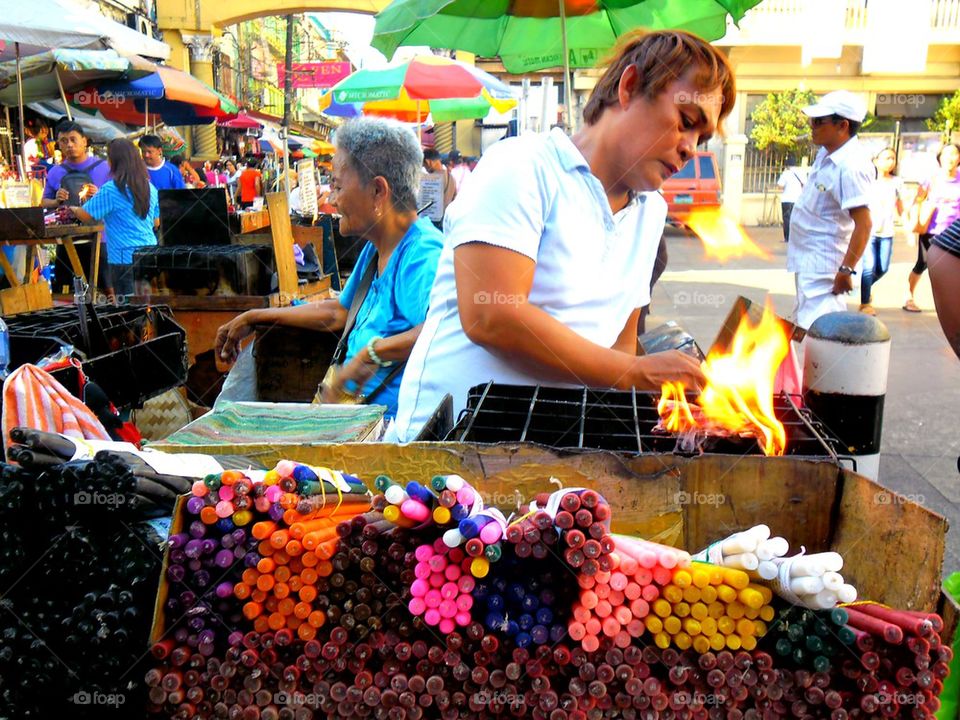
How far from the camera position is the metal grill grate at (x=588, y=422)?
76.1 inches

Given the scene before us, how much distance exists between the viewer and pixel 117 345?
4.03 m

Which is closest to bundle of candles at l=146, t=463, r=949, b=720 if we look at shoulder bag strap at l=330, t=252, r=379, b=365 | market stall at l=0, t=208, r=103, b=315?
shoulder bag strap at l=330, t=252, r=379, b=365

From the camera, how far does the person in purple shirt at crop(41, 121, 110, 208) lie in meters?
8.32

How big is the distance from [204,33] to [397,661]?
2183 cm

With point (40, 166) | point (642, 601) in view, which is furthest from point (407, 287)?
point (40, 166)

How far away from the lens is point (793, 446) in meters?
1.96

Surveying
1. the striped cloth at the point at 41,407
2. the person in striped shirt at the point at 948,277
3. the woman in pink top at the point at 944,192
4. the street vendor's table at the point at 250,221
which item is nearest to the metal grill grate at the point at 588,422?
the person in striped shirt at the point at 948,277

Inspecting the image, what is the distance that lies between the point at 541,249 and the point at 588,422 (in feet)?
1.53

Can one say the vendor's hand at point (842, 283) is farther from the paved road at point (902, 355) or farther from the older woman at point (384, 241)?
the older woman at point (384, 241)

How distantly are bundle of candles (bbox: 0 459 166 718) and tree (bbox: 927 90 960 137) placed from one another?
26.4 metres

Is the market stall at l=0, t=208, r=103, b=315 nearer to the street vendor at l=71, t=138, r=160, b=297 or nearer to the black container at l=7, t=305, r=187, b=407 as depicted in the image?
the street vendor at l=71, t=138, r=160, b=297

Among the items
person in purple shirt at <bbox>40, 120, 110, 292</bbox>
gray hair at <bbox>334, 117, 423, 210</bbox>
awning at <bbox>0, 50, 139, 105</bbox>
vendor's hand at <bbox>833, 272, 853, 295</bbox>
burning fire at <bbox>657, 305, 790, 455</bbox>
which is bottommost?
vendor's hand at <bbox>833, 272, 853, 295</bbox>

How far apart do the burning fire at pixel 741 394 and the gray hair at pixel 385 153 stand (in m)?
1.42

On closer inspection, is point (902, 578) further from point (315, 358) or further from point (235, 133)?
point (235, 133)
